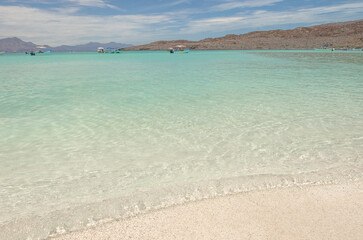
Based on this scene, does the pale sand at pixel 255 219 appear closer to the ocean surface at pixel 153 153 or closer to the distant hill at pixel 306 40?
the ocean surface at pixel 153 153

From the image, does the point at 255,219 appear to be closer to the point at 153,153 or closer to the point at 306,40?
the point at 153,153

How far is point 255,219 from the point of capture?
3.08 metres

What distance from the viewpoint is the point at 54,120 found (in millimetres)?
7734

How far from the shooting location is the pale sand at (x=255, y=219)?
2846 millimetres

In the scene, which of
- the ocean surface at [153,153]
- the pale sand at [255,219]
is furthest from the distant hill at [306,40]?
the pale sand at [255,219]

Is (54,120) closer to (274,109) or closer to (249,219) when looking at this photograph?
(249,219)

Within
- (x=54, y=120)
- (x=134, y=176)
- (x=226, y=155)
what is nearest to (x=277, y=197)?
(x=226, y=155)

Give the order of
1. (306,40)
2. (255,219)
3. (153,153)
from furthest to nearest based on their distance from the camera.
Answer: (306,40) → (153,153) → (255,219)

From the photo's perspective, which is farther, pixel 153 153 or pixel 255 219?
pixel 153 153

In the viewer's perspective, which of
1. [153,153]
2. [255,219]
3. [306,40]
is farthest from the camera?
[306,40]

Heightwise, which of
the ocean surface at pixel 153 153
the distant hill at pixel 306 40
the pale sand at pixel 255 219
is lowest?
the pale sand at pixel 255 219

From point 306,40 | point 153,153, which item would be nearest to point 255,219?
point 153,153

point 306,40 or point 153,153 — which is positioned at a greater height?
point 306,40

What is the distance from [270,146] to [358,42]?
360ft
